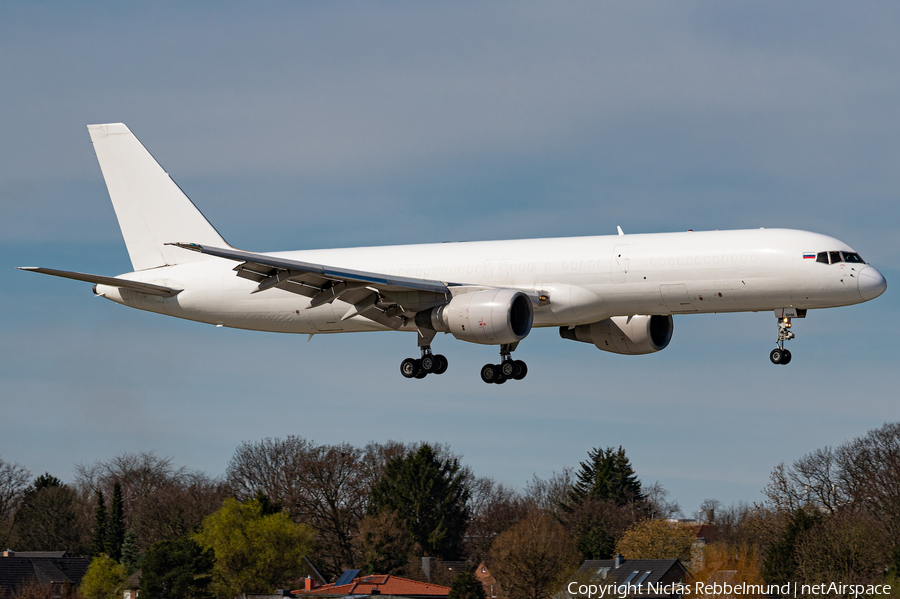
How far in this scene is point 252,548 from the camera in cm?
9788

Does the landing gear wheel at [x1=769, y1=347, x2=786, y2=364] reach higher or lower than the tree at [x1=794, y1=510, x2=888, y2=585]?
higher

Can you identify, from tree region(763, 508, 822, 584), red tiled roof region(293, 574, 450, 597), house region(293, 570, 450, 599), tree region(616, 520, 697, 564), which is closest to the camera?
tree region(763, 508, 822, 584)

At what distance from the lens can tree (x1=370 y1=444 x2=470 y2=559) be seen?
121250 millimetres

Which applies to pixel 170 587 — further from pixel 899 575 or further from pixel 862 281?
pixel 862 281

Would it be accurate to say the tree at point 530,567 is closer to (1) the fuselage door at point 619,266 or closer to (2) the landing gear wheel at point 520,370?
(2) the landing gear wheel at point 520,370

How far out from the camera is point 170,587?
8919cm

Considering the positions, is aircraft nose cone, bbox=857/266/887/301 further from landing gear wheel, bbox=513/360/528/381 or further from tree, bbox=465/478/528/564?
tree, bbox=465/478/528/564

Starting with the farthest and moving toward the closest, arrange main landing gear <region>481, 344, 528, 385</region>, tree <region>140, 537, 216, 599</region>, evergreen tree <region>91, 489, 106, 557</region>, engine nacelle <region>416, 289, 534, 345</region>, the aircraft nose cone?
evergreen tree <region>91, 489, 106, 557</region>
tree <region>140, 537, 216, 599</region>
main landing gear <region>481, 344, 528, 385</region>
engine nacelle <region>416, 289, 534, 345</region>
the aircraft nose cone

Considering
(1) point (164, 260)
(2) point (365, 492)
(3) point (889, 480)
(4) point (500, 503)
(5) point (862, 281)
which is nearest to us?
(5) point (862, 281)

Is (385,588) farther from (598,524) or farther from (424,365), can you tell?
(424,365)

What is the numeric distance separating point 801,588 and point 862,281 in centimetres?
4667

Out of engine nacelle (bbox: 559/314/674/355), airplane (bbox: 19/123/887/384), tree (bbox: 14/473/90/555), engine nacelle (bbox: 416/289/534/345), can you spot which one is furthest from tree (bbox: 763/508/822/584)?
tree (bbox: 14/473/90/555)

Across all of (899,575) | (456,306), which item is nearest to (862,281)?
(456,306)

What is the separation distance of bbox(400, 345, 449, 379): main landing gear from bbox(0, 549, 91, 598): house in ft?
221
